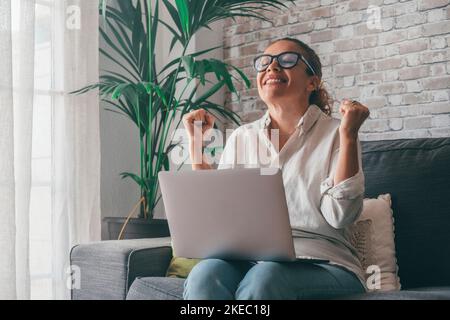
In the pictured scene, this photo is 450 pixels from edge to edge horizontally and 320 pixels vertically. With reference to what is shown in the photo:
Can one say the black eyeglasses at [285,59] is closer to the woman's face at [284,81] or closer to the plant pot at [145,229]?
the woman's face at [284,81]

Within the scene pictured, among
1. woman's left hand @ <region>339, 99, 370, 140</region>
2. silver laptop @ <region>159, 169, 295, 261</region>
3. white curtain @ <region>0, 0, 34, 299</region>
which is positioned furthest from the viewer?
white curtain @ <region>0, 0, 34, 299</region>

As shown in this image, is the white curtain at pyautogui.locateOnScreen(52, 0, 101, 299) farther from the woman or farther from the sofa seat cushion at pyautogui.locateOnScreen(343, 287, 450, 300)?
the sofa seat cushion at pyautogui.locateOnScreen(343, 287, 450, 300)

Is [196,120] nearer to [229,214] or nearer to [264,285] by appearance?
[229,214]

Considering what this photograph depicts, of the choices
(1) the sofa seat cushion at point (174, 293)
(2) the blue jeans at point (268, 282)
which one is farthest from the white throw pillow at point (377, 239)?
(2) the blue jeans at point (268, 282)

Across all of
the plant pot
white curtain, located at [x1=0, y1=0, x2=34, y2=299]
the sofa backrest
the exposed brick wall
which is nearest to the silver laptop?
the sofa backrest

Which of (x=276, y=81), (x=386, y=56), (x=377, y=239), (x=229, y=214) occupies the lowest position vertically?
(x=377, y=239)

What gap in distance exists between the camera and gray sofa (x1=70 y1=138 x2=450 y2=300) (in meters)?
1.95

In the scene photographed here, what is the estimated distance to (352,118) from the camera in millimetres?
1690

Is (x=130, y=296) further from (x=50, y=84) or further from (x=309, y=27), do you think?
(x=309, y=27)

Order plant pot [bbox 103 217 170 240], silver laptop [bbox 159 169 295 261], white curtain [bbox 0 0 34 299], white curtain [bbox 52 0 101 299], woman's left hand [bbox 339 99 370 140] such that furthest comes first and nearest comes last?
white curtain [bbox 52 0 101 299]
plant pot [bbox 103 217 170 240]
white curtain [bbox 0 0 34 299]
woman's left hand [bbox 339 99 370 140]
silver laptop [bbox 159 169 295 261]

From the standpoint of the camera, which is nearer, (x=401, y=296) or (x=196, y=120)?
(x=401, y=296)

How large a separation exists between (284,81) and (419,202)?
598mm

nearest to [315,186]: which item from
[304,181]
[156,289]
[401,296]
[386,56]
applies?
[304,181]
